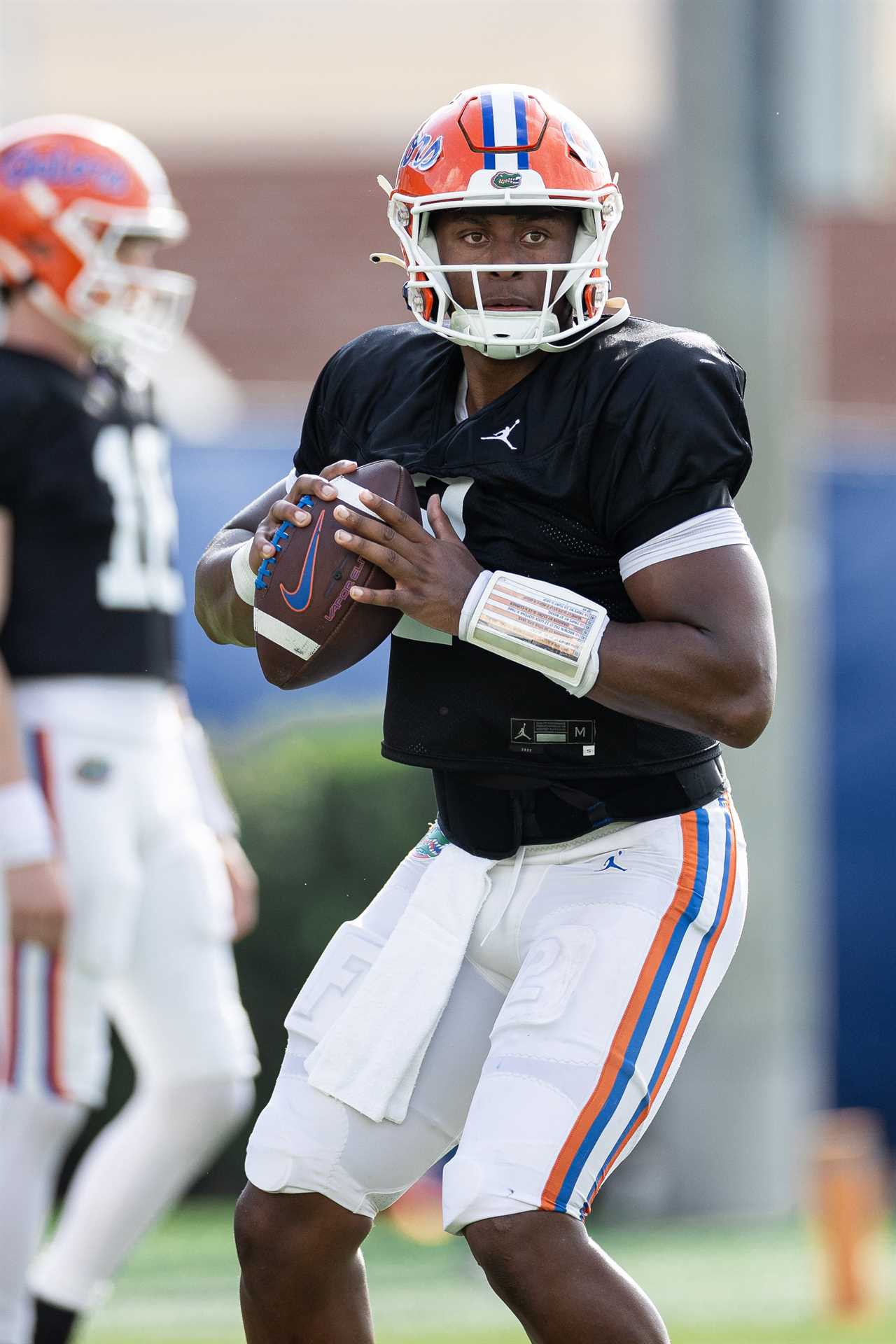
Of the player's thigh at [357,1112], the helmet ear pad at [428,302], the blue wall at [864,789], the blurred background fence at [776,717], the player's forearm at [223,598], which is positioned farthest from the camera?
the blue wall at [864,789]

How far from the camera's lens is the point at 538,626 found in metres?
2.86

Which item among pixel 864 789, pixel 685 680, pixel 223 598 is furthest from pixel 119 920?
pixel 864 789

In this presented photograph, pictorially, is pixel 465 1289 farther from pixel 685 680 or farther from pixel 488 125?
pixel 488 125

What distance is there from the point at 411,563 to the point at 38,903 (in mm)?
1700

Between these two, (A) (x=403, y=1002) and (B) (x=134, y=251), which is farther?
(B) (x=134, y=251)

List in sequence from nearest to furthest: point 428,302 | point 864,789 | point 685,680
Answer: point 685,680 < point 428,302 < point 864,789

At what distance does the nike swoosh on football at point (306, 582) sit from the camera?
119 inches

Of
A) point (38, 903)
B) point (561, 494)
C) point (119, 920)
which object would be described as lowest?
point (119, 920)

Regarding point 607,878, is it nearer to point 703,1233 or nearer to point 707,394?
point 707,394

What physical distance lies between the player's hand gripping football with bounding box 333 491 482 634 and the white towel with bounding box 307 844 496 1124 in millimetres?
407

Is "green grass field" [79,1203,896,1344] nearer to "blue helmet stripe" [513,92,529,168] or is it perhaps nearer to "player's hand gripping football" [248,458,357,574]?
"player's hand gripping football" [248,458,357,574]

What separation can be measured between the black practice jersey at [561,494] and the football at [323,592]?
0.07m

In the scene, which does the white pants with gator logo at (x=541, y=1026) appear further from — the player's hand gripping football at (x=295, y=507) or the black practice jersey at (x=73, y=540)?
the black practice jersey at (x=73, y=540)

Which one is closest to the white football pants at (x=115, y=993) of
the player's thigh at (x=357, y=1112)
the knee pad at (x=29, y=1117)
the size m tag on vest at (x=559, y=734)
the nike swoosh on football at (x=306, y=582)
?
the knee pad at (x=29, y=1117)
